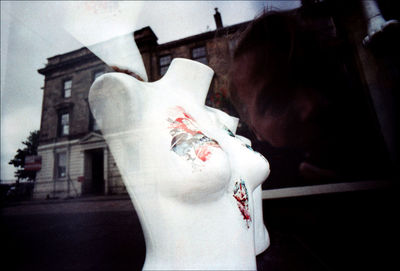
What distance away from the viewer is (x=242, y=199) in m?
0.43

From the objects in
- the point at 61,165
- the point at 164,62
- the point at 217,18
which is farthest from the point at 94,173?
the point at 217,18

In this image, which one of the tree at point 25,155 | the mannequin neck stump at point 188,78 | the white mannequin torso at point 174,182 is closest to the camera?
the white mannequin torso at point 174,182

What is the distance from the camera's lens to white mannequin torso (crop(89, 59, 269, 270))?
36cm

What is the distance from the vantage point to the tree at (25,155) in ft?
1.53

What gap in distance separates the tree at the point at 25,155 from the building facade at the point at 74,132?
0.04 feet

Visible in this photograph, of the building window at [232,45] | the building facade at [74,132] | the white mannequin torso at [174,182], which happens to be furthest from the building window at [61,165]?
the building window at [232,45]

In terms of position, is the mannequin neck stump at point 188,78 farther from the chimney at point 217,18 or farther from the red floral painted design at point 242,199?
the red floral painted design at point 242,199

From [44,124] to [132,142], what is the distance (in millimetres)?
273

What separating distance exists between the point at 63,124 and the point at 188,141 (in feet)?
1.28

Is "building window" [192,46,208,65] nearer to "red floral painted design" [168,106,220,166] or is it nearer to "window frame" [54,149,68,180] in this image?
"red floral painted design" [168,106,220,166]

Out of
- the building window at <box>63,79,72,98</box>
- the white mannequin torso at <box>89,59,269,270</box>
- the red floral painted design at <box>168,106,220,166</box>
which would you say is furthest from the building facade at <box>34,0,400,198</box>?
the red floral painted design at <box>168,106,220,166</box>

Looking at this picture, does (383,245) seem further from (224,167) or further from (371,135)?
(224,167)

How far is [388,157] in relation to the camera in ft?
2.49

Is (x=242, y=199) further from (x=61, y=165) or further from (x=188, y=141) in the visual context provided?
(x=61, y=165)
